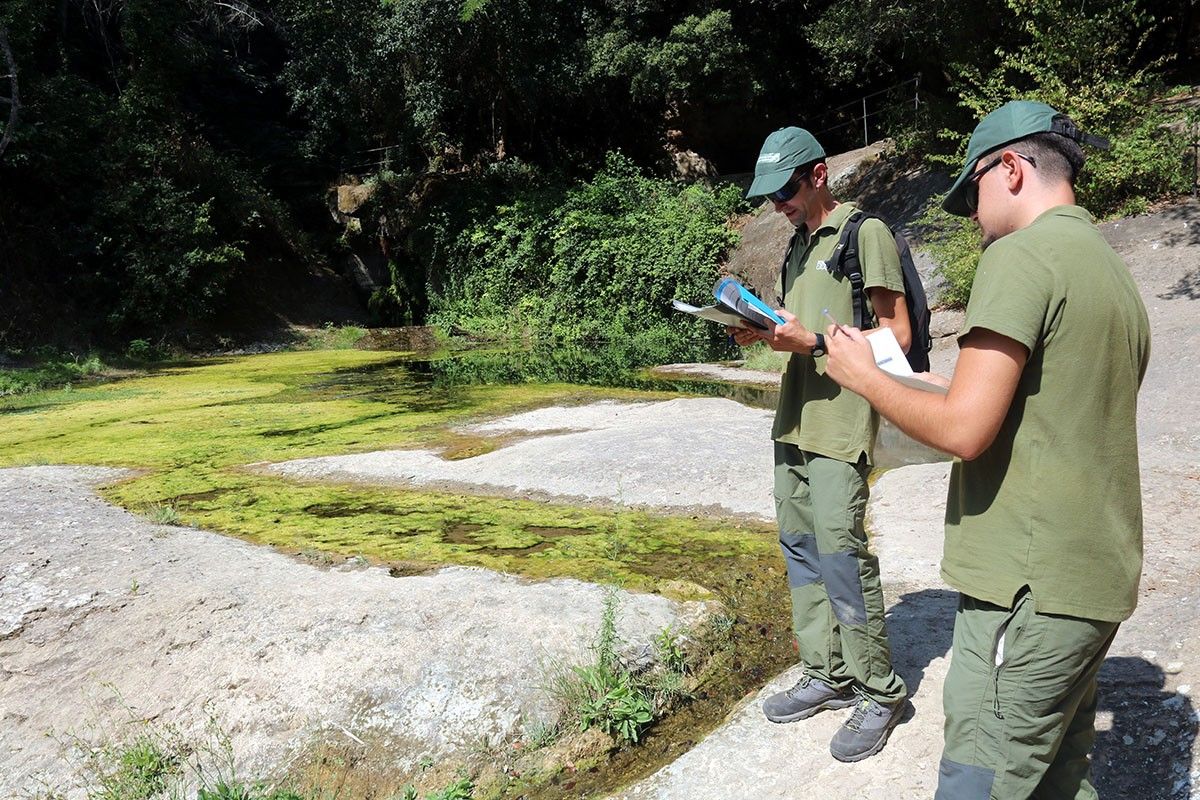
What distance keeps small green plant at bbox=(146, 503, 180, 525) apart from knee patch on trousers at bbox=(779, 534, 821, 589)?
151 inches

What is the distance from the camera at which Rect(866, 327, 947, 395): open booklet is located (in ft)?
4.98

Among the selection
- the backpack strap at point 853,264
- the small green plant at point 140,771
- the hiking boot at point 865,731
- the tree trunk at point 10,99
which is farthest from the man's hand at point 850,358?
the tree trunk at point 10,99

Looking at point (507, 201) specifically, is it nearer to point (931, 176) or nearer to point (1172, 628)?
point (931, 176)

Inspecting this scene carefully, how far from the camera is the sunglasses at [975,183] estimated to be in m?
1.47

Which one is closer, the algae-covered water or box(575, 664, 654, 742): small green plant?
box(575, 664, 654, 742): small green plant

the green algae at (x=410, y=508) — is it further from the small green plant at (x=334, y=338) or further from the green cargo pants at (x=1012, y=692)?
the small green plant at (x=334, y=338)

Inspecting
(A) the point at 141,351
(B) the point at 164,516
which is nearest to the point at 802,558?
(B) the point at 164,516

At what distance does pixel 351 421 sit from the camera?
8344 mm

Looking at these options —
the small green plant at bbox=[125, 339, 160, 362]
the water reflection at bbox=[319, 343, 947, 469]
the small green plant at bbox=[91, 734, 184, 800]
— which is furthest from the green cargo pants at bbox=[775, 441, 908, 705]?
the small green plant at bbox=[125, 339, 160, 362]

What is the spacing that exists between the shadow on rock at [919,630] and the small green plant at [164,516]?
3.97 metres

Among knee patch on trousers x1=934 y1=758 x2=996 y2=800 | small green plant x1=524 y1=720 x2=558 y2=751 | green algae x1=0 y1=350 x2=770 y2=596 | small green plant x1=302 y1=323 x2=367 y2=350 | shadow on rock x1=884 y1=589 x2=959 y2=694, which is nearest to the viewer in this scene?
knee patch on trousers x1=934 y1=758 x2=996 y2=800

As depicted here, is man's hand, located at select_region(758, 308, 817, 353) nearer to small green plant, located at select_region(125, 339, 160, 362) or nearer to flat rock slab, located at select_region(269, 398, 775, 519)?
flat rock slab, located at select_region(269, 398, 775, 519)

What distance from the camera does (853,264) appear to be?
2350mm

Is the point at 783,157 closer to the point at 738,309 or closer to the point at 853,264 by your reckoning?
the point at 853,264
